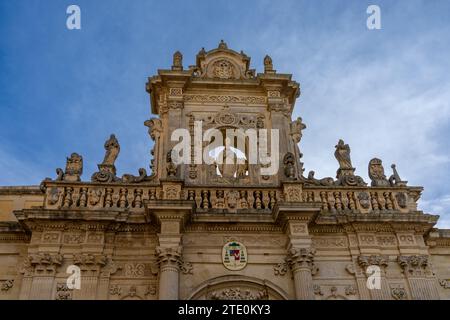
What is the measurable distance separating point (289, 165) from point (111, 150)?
17.3 ft

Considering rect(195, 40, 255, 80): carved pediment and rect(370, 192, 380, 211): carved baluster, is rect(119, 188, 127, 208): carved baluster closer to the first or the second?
rect(195, 40, 255, 80): carved pediment

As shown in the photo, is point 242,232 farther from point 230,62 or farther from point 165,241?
point 230,62

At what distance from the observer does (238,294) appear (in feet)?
39.7

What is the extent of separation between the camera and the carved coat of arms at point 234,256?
489 inches

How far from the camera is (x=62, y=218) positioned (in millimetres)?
12383

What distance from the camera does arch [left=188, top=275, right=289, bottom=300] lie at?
12.0 metres

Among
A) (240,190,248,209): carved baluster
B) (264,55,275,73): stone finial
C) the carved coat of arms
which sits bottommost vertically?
the carved coat of arms

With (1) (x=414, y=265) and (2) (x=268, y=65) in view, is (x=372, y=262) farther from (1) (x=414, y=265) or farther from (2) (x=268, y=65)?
(2) (x=268, y=65)

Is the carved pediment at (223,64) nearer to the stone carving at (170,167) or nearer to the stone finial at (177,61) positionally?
the stone finial at (177,61)

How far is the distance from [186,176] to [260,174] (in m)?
2.20

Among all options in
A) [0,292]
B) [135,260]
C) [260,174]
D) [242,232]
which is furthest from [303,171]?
[0,292]

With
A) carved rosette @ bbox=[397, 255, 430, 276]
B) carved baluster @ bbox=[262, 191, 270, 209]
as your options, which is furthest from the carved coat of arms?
carved rosette @ bbox=[397, 255, 430, 276]

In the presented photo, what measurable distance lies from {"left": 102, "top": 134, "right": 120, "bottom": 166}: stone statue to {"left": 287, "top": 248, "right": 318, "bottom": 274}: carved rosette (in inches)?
230

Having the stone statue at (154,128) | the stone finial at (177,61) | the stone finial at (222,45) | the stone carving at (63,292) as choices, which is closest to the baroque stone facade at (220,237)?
the stone carving at (63,292)
